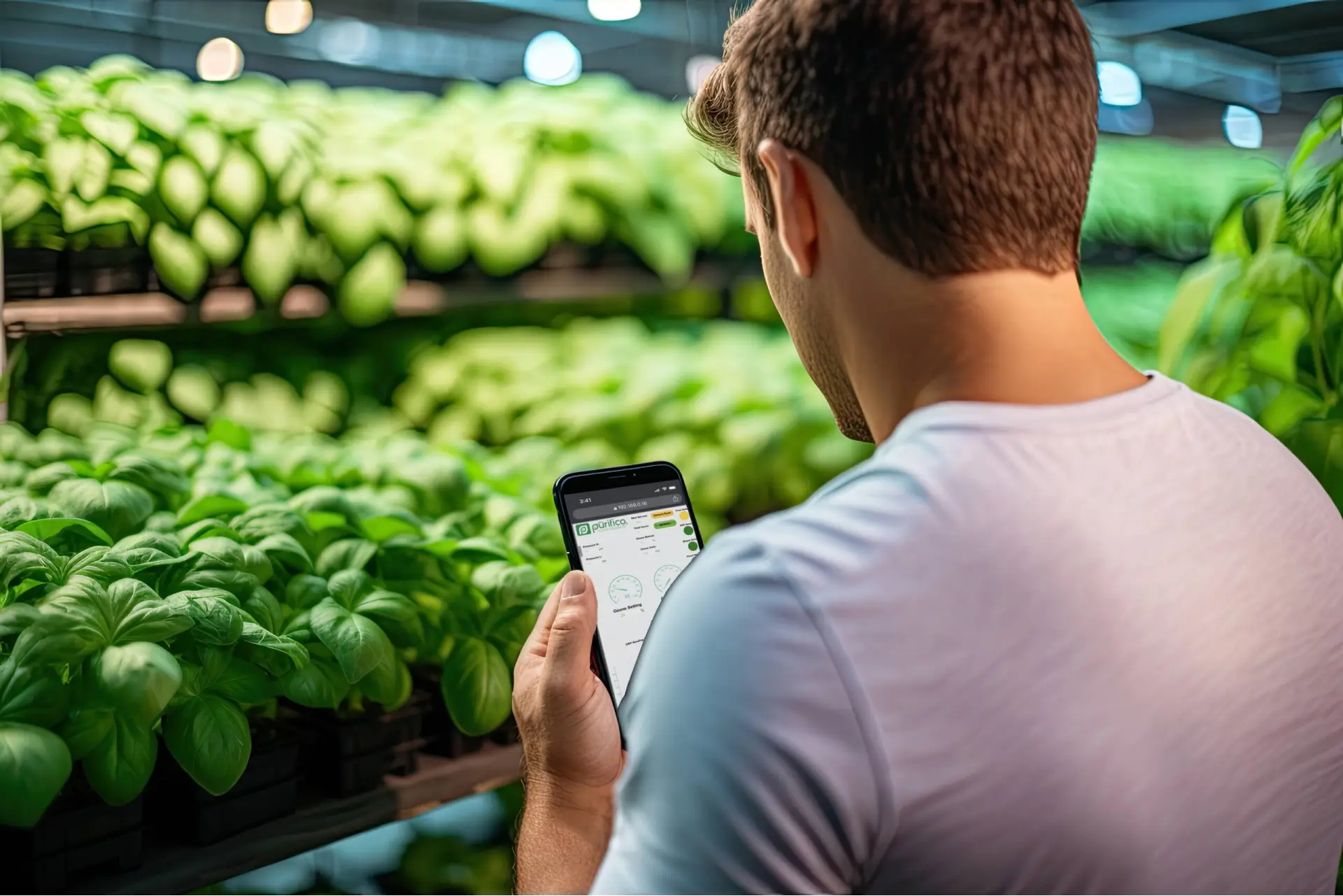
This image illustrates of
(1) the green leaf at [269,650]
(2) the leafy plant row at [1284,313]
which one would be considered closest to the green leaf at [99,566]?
(1) the green leaf at [269,650]

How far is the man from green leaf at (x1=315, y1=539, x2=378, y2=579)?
0.69m

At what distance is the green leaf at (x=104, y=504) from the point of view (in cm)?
104

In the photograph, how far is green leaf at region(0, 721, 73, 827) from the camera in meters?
0.73

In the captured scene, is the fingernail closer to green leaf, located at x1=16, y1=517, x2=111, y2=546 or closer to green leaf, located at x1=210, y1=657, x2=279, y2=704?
green leaf, located at x1=210, y1=657, x2=279, y2=704

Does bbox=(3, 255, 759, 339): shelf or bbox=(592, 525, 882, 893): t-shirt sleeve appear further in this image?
bbox=(3, 255, 759, 339): shelf

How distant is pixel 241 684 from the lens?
0.89 m

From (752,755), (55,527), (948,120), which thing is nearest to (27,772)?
(55,527)

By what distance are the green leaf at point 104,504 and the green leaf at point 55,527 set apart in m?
0.04

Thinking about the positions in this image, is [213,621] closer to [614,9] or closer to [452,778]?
[452,778]

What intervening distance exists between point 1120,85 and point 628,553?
1.57 meters

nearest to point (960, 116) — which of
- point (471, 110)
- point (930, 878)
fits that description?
point (930, 878)

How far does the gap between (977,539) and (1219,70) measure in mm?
1777

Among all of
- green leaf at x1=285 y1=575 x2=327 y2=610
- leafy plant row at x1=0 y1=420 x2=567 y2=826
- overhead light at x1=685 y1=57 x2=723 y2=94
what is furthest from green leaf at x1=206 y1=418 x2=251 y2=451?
overhead light at x1=685 y1=57 x2=723 y2=94

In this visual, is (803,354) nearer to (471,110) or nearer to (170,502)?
(170,502)
